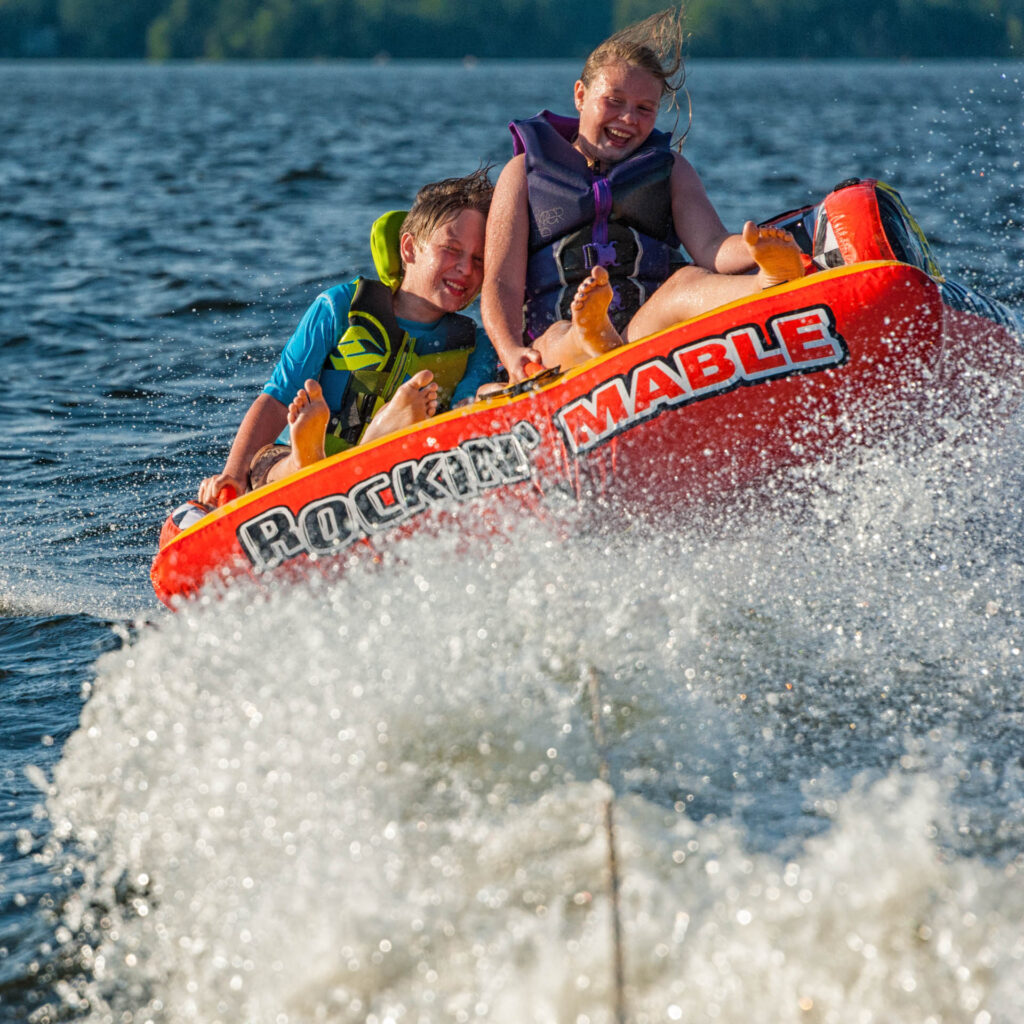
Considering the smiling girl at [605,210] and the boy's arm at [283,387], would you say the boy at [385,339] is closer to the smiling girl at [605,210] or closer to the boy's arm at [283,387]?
the boy's arm at [283,387]

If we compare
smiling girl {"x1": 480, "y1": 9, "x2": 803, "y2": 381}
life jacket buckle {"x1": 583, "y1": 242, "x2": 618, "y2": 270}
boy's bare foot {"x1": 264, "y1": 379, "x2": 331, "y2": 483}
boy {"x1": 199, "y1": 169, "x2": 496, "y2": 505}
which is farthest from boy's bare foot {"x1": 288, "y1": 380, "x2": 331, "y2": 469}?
life jacket buckle {"x1": 583, "y1": 242, "x2": 618, "y2": 270}

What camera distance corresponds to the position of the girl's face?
387cm

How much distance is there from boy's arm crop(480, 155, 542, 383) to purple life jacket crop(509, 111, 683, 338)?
0.14 feet

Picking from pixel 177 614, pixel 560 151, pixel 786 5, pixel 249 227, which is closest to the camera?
pixel 177 614

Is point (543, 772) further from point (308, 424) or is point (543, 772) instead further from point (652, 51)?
point (652, 51)

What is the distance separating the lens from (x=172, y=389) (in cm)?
653

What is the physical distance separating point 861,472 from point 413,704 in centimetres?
131

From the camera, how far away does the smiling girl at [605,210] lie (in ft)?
12.6

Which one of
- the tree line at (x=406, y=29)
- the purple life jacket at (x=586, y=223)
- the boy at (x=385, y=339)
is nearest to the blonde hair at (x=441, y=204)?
the boy at (x=385, y=339)

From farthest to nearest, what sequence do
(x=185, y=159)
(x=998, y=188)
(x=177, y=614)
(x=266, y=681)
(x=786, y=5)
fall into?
1. (x=786, y=5)
2. (x=185, y=159)
3. (x=998, y=188)
4. (x=177, y=614)
5. (x=266, y=681)

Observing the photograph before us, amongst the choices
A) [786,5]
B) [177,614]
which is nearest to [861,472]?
[177,614]

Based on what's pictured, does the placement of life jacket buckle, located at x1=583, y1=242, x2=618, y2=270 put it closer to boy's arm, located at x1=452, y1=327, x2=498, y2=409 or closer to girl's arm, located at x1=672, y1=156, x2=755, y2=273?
girl's arm, located at x1=672, y1=156, x2=755, y2=273

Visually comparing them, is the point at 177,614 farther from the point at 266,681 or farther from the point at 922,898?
the point at 922,898

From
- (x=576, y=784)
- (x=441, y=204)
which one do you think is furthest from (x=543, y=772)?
(x=441, y=204)
